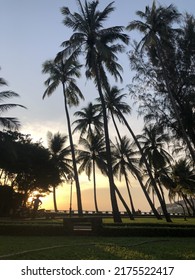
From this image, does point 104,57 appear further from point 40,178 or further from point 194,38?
point 40,178

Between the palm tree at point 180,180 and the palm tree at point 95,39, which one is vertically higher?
the palm tree at point 95,39

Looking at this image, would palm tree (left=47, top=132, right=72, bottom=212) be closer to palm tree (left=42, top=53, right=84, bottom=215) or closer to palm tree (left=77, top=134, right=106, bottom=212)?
palm tree (left=77, top=134, right=106, bottom=212)

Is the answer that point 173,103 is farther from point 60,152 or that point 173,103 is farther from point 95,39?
point 60,152

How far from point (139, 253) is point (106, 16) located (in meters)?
21.6

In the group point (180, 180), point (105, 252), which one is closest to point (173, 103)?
point (105, 252)

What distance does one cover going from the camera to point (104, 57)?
26.9 meters

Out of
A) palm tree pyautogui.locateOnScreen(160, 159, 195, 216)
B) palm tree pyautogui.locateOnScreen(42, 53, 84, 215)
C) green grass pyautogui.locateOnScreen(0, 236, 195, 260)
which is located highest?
palm tree pyautogui.locateOnScreen(42, 53, 84, 215)

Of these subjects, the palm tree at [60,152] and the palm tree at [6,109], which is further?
the palm tree at [60,152]

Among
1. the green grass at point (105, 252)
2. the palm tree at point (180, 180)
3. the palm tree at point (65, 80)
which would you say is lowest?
the green grass at point (105, 252)

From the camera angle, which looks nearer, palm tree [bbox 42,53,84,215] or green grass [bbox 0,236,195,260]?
green grass [bbox 0,236,195,260]

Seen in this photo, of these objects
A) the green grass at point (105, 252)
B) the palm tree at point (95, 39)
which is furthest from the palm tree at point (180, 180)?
the green grass at point (105, 252)

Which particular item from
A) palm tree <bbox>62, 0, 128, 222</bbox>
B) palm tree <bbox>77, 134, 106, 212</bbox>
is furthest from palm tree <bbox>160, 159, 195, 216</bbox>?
palm tree <bbox>62, 0, 128, 222</bbox>

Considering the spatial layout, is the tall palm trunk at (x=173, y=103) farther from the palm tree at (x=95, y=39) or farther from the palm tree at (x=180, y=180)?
the palm tree at (x=180, y=180)
